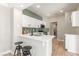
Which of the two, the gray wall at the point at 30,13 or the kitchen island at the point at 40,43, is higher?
the gray wall at the point at 30,13

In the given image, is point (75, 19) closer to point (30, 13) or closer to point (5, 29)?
point (30, 13)

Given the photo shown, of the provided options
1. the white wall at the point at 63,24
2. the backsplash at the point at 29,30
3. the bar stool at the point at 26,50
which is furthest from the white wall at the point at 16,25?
the white wall at the point at 63,24

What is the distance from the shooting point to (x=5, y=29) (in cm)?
247

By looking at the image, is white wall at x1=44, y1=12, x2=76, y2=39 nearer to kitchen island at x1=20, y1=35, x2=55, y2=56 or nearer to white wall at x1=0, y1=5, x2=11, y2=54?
kitchen island at x1=20, y1=35, x2=55, y2=56

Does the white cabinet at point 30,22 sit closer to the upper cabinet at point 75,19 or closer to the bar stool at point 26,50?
the bar stool at point 26,50

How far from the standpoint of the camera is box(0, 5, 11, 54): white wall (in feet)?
7.52

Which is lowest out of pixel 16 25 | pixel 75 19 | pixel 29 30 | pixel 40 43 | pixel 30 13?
pixel 40 43

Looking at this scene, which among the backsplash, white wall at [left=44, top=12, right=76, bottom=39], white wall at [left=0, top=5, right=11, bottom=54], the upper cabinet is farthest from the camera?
white wall at [left=0, top=5, right=11, bottom=54]

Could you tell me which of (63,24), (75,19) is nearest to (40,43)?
(63,24)

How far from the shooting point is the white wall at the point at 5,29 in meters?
2.29

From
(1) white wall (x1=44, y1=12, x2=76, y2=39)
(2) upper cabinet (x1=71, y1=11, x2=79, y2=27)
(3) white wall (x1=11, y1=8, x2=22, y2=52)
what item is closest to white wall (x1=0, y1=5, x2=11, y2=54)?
(3) white wall (x1=11, y1=8, x2=22, y2=52)

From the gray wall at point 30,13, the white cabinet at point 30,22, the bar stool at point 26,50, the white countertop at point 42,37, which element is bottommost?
the bar stool at point 26,50

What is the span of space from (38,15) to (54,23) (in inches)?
16.1

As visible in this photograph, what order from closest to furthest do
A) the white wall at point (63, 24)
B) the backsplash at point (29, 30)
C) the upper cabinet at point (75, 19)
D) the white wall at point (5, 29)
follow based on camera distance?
1. the upper cabinet at point (75, 19)
2. the white wall at point (63, 24)
3. the backsplash at point (29, 30)
4. the white wall at point (5, 29)
